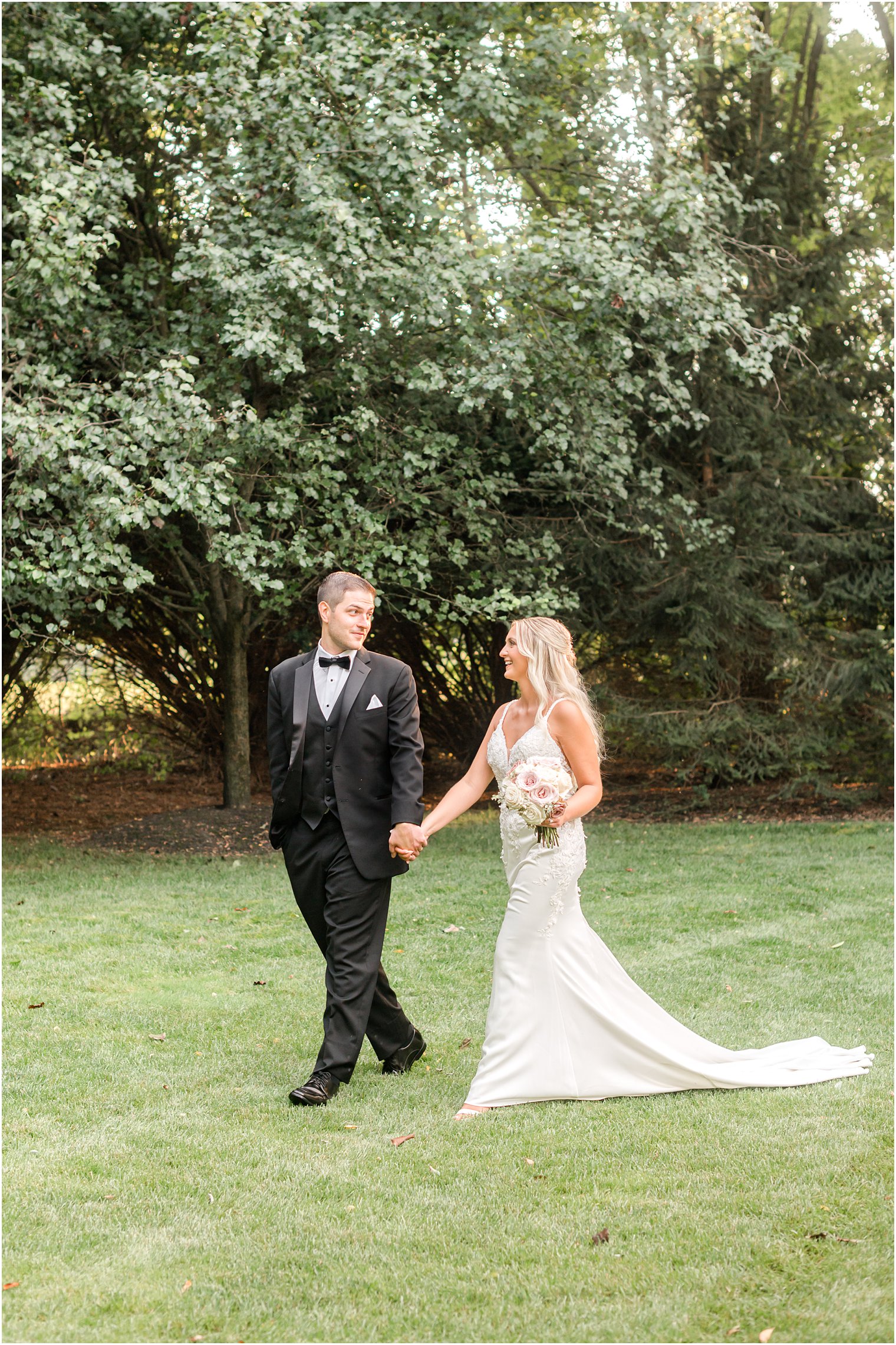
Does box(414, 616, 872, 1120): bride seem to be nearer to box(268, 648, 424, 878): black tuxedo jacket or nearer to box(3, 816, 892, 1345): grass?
box(3, 816, 892, 1345): grass

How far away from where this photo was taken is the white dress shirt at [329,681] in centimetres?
504

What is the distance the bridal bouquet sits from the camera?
490 centimetres

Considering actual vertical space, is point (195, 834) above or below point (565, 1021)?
below

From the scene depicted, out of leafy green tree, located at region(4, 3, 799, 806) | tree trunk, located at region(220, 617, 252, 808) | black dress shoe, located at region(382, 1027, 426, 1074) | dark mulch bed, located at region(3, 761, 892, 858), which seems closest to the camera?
black dress shoe, located at region(382, 1027, 426, 1074)

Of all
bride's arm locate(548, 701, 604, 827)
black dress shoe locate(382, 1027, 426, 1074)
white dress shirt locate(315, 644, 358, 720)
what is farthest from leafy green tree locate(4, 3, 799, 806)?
black dress shoe locate(382, 1027, 426, 1074)

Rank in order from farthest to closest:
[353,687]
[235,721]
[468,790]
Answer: [235,721], [468,790], [353,687]

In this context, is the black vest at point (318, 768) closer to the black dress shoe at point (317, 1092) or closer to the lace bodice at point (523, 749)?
the lace bodice at point (523, 749)

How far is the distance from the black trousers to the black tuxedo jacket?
77mm

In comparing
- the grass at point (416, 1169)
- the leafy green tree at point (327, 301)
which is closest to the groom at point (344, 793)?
the grass at point (416, 1169)

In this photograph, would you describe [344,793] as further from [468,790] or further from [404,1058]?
[404,1058]

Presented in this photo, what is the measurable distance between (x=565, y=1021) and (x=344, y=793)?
1.27 meters

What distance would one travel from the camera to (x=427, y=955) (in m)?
7.61

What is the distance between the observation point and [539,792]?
→ 4906 millimetres

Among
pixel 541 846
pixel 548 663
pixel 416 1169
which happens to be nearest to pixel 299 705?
pixel 548 663
